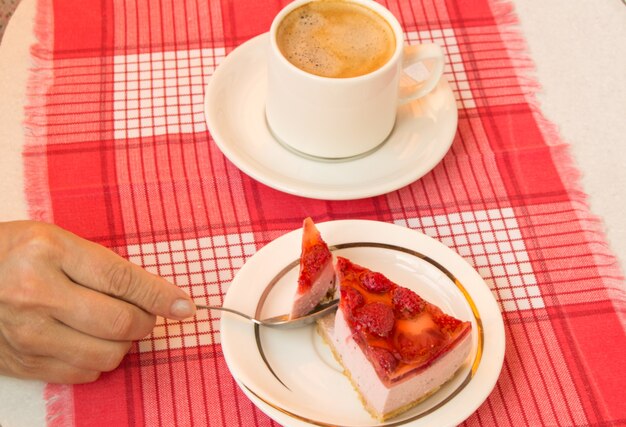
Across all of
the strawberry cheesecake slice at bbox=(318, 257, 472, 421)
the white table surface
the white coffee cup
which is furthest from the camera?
the white table surface

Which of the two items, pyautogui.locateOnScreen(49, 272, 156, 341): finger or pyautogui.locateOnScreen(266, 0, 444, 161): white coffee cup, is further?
pyautogui.locateOnScreen(266, 0, 444, 161): white coffee cup

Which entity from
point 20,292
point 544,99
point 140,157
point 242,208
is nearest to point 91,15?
point 140,157

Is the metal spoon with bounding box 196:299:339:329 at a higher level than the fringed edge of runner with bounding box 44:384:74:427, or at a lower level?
higher

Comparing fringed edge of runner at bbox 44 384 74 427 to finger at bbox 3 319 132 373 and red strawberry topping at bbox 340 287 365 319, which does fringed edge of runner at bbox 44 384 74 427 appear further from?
red strawberry topping at bbox 340 287 365 319

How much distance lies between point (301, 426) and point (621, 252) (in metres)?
0.56

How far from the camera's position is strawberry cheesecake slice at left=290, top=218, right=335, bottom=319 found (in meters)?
1.00

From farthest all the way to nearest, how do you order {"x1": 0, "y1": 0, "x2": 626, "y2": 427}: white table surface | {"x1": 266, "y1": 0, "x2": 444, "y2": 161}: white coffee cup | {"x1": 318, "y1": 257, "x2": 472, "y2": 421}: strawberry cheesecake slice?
{"x1": 0, "y1": 0, "x2": 626, "y2": 427}: white table surface < {"x1": 266, "y1": 0, "x2": 444, "y2": 161}: white coffee cup < {"x1": 318, "y1": 257, "x2": 472, "y2": 421}: strawberry cheesecake slice

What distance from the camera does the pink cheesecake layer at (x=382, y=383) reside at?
3.01 ft

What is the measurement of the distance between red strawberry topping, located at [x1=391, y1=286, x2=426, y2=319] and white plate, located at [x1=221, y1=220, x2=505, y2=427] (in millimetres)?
94

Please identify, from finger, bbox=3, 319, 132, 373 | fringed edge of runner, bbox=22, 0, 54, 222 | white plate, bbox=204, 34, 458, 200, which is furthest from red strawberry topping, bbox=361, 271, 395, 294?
fringed edge of runner, bbox=22, 0, 54, 222

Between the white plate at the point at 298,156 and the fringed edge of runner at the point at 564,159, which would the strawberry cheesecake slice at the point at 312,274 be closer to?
the white plate at the point at 298,156

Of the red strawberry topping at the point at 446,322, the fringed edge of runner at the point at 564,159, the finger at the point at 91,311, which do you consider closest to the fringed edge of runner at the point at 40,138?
the finger at the point at 91,311

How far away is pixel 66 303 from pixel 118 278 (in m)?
0.07

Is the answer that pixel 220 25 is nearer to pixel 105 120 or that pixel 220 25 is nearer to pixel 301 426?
pixel 105 120
